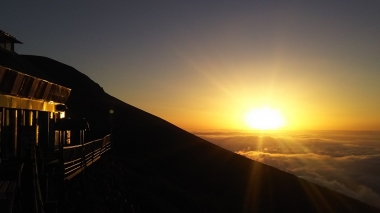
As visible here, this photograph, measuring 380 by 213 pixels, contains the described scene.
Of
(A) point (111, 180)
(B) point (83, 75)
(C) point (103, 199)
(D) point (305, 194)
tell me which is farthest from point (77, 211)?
(B) point (83, 75)

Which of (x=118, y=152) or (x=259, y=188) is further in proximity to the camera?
(x=259, y=188)

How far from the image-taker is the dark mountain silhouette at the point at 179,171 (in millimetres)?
43062

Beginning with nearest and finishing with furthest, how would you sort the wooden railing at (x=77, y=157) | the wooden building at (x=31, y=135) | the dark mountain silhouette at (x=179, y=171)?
the wooden building at (x=31, y=135)
the wooden railing at (x=77, y=157)
the dark mountain silhouette at (x=179, y=171)

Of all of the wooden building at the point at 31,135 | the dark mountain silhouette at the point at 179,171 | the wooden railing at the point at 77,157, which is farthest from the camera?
the dark mountain silhouette at the point at 179,171

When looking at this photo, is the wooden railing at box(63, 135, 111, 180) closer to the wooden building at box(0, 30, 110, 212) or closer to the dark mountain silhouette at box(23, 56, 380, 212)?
the wooden building at box(0, 30, 110, 212)

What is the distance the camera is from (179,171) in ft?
184

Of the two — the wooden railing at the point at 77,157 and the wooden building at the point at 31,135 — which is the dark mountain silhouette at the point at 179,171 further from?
the wooden building at the point at 31,135

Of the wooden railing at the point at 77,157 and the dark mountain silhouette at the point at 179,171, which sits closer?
the wooden railing at the point at 77,157

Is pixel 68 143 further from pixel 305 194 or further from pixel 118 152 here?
pixel 305 194

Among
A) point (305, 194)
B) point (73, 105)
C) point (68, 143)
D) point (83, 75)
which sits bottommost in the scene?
point (305, 194)

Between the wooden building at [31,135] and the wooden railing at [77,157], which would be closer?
the wooden building at [31,135]

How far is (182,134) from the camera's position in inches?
3110

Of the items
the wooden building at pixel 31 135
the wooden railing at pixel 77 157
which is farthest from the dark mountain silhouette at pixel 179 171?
the wooden building at pixel 31 135

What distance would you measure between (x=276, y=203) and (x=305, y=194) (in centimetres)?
1174
